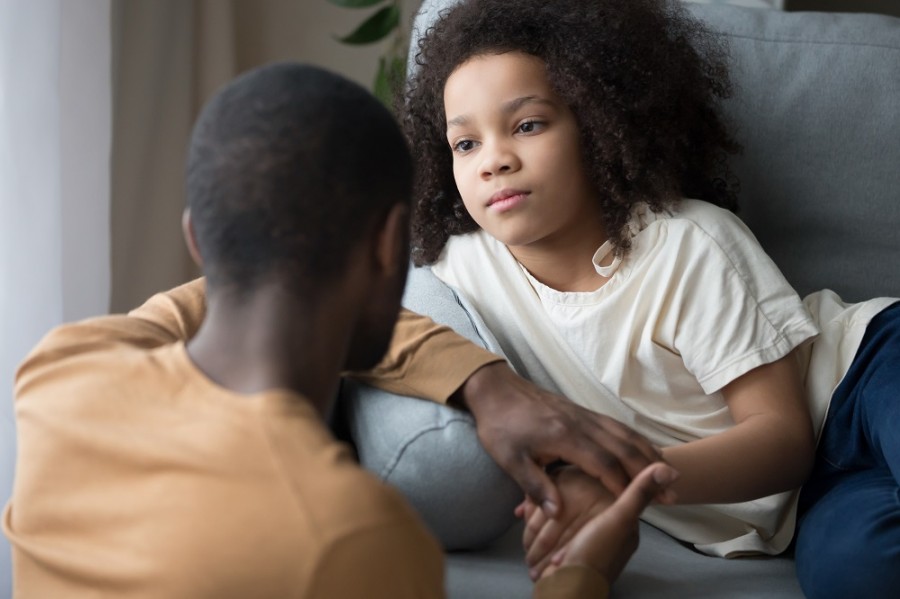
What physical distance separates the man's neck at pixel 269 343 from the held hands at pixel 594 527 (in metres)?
0.33

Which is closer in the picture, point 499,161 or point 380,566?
point 380,566

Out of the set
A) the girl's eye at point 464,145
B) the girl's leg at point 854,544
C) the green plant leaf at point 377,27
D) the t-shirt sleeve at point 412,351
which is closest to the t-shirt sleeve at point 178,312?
the t-shirt sleeve at point 412,351

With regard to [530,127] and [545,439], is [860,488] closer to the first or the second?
[545,439]

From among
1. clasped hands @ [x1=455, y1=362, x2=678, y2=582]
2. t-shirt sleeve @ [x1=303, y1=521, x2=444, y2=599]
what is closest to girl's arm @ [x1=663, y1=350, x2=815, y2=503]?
clasped hands @ [x1=455, y1=362, x2=678, y2=582]

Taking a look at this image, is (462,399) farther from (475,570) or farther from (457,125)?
(457,125)

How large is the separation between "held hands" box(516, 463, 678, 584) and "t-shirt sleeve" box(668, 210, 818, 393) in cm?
30

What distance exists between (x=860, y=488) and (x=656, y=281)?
1.09ft

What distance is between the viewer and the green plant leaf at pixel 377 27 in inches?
87.3

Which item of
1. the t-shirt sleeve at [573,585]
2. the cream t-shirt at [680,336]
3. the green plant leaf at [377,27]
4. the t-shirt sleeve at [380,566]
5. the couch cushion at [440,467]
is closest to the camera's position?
the t-shirt sleeve at [380,566]

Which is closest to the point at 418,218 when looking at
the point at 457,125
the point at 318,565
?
the point at 457,125

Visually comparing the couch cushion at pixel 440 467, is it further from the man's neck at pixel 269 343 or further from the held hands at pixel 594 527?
the man's neck at pixel 269 343

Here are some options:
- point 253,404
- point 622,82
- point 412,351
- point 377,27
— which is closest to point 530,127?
point 622,82

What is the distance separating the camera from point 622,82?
54.6 inches

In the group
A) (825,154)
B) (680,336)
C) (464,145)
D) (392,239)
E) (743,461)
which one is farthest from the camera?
(825,154)
